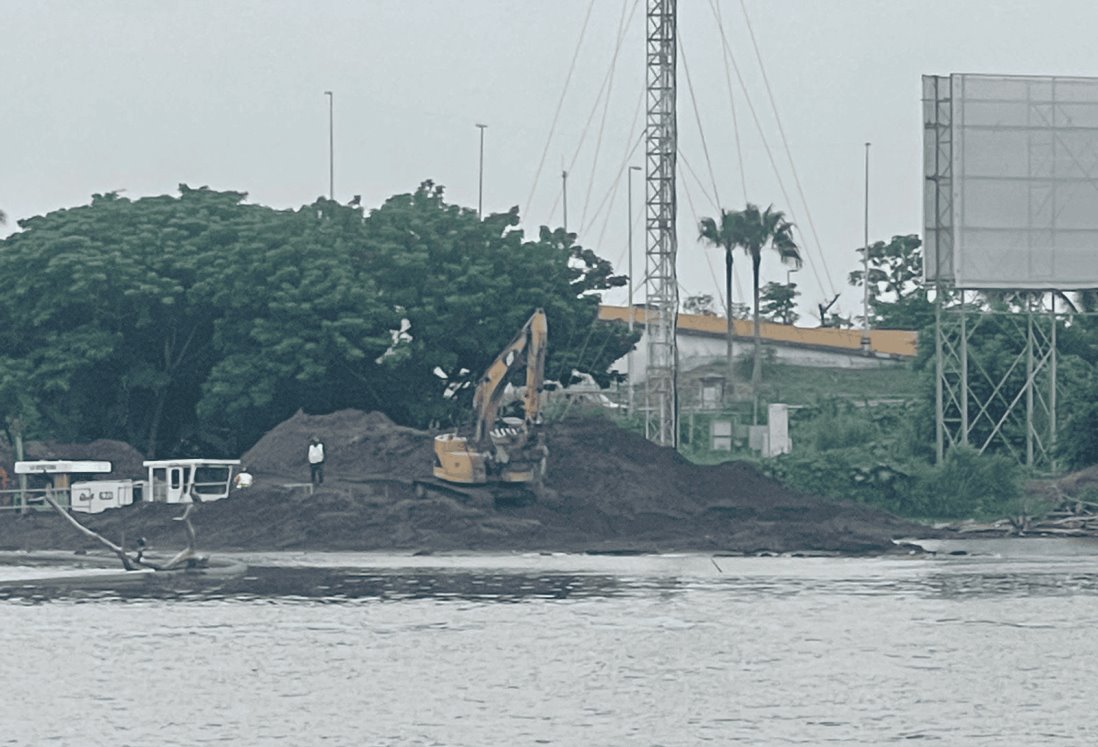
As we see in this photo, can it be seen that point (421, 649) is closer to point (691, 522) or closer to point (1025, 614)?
point (1025, 614)

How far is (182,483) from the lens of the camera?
64312 millimetres

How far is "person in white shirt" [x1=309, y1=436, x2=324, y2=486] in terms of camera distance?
205ft

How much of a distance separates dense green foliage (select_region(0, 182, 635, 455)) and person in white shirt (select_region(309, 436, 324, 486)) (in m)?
11.4

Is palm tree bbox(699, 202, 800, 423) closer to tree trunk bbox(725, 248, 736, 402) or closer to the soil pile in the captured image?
tree trunk bbox(725, 248, 736, 402)

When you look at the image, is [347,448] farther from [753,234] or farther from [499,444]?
[753,234]

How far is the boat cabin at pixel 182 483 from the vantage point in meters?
63.3

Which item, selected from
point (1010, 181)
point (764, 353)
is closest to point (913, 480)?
point (1010, 181)

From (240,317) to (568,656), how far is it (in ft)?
130

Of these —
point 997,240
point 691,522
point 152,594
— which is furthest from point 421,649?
point 997,240

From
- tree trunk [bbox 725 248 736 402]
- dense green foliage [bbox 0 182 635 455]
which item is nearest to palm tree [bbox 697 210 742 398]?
tree trunk [bbox 725 248 736 402]

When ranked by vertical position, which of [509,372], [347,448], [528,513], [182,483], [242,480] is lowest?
[528,513]

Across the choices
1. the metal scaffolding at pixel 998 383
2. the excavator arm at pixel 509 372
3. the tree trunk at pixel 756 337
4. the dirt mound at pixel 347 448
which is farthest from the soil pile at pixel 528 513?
the tree trunk at pixel 756 337

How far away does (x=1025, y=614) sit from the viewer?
43.8 m

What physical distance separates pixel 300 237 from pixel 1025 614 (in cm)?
4008
